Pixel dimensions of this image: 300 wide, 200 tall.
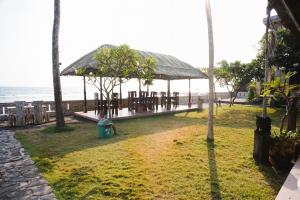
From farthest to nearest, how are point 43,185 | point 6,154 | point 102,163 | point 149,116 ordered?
point 149,116 < point 6,154 < point 102,163 < point 43,185

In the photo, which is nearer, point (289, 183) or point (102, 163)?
point (289, 183)

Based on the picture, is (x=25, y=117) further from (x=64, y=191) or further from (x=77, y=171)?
(x=64, y=191)

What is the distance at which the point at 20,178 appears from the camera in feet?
15.3

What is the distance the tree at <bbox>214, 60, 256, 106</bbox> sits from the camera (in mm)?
24177

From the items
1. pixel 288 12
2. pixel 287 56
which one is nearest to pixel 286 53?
pixel 287 56

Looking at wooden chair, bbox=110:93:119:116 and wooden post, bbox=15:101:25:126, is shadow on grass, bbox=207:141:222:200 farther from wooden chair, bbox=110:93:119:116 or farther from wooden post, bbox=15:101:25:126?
wooden post, bbox=15:101:25:126

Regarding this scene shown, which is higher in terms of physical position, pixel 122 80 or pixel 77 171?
pixel 122 80

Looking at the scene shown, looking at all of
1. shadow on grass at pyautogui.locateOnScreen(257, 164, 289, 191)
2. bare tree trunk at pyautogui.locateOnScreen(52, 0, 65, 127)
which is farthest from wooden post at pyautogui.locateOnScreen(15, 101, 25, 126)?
shadow on grass at pyautogui.locateOnScreen(257, 164, 289, 191)

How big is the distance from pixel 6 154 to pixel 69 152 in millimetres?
1883

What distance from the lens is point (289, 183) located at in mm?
3773

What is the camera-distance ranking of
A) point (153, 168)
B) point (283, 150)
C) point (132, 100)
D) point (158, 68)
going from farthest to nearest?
point (158, 68) → point (132, 100) → point (153, 168) → point (283, 150)

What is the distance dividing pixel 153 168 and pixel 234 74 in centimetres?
2264

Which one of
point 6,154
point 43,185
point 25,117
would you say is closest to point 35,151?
point 6,154

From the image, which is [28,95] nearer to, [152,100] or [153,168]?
[152,100]
